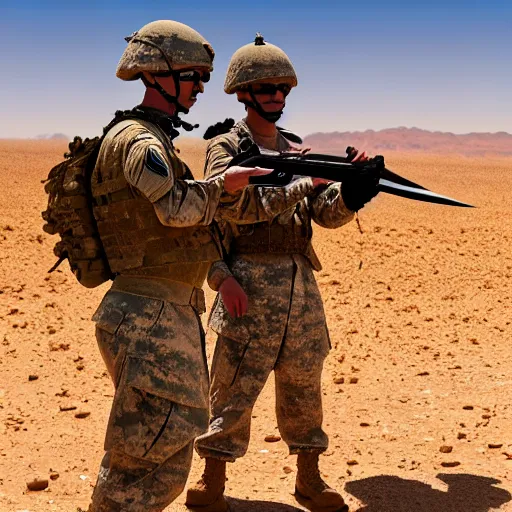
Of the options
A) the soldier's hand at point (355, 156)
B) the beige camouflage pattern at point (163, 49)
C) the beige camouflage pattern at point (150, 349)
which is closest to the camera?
the beige camouflage pattern at point (150, 349)

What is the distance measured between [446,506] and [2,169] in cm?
1587

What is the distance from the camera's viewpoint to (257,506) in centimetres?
506

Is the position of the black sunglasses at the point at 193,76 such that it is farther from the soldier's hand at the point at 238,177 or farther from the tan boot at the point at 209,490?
the tan boot at the point at 209,490

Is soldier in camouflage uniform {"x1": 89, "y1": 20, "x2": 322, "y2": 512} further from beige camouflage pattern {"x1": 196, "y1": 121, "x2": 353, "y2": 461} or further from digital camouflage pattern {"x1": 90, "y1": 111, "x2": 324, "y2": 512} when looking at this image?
beige camouflage pattern {"x1": 196, "y1": 121, "x2": 353, "y2": 461}

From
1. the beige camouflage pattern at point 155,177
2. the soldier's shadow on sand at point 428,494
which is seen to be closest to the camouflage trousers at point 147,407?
the beige camouflage pattern at point 155,177

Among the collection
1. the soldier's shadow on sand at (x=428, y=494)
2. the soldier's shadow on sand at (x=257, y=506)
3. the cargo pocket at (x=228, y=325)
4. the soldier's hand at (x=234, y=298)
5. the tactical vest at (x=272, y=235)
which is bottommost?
the soldier's shadow on sand at (x=257, y=506)

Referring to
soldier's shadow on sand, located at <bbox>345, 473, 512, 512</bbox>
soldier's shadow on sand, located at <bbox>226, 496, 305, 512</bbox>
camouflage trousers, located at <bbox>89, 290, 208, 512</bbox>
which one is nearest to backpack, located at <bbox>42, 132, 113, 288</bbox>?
camouflage trousers, located at <bbox>89, 290, 208, 512</bbox>

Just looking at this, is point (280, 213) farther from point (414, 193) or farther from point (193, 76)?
point (193, 76)

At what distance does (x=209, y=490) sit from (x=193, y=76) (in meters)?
2.31

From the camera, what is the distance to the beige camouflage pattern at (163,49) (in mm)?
3646

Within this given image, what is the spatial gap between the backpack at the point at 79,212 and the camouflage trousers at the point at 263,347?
1.08 meters

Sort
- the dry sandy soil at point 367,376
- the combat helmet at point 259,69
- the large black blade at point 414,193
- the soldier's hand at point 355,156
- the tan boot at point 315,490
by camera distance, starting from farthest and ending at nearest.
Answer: the dry sandy soil at point 367,376, the tan boot at point 315,490, the combat helmet at point 259,69, the soldier's hand at point 355,156, the large black blade at point 414,193

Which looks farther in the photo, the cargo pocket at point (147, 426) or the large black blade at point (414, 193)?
the large black blade at point (414, 193)

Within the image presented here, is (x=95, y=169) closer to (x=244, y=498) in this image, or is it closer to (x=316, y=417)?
(x=316, y=417)
